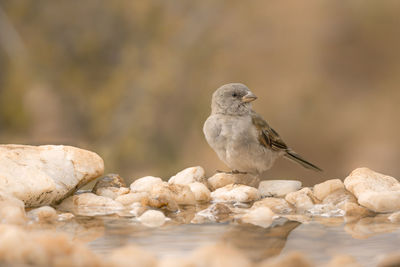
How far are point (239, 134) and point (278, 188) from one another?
345 millimetres

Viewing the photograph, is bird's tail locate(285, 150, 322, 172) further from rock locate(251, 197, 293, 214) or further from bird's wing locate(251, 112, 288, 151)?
rock locate(251, 197, 293, 214)

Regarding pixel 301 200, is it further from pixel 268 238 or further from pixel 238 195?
pixel 268 238

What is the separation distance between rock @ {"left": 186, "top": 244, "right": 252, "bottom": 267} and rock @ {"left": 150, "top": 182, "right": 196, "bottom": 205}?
3.20ft

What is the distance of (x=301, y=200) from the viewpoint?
233cm

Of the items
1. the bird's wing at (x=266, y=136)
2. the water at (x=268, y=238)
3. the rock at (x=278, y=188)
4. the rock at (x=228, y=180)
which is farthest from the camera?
the bird's wing at (x=266, y=136)

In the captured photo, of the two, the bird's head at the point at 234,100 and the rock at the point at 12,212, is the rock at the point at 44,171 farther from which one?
the bird's head at the point at 234,100

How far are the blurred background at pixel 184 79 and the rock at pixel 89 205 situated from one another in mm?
2831

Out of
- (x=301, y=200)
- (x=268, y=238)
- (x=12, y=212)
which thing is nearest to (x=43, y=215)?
(x=12, y=212)

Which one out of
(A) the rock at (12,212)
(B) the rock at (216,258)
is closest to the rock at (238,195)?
(A) the rock at (12,212)

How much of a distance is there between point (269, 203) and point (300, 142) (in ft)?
10.5

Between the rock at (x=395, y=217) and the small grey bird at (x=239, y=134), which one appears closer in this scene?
the rock at (x=395, y=217)

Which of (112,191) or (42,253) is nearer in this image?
(42,253)

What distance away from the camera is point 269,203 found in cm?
222

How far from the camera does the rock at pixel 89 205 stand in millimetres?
2195
